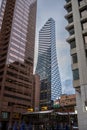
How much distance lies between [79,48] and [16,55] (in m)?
68.0

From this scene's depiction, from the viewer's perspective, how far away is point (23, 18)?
112 metres

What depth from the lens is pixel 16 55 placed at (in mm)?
96688

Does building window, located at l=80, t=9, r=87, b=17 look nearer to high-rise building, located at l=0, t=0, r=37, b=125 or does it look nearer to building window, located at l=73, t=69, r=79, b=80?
building window, located at l=73, t=69, r=79, b=80

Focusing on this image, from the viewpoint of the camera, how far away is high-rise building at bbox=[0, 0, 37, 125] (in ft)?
279

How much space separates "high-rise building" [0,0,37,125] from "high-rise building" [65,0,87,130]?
54.8m

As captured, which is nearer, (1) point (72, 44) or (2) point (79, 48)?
(2) point (79, 48)

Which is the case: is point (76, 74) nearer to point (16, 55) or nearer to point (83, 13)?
point (83, 13)

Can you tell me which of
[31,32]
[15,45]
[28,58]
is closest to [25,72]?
[28,58]

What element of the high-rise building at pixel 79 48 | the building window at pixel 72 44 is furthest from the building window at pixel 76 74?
the building window at pixel 72 44

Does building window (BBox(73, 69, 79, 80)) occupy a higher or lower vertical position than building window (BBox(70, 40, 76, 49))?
lower

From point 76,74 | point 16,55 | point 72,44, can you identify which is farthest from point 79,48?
point 16,55

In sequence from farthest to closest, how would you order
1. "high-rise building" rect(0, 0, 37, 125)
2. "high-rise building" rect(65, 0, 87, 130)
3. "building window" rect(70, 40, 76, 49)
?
"high-rise building" rect(0, 0, 37, 125)
"building window" rect(70, 40, 76, 49)
"high-rise building" rect(65, 0, 87, 130)

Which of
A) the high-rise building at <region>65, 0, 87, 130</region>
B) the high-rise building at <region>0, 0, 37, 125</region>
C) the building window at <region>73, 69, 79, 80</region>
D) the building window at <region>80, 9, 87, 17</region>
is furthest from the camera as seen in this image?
the high-rise building at <region>0, 0, 37, 125</region>

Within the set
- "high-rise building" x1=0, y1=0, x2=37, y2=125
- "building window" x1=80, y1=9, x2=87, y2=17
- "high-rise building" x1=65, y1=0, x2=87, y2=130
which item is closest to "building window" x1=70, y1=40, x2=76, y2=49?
"high-rise building" x1=65, y1=0, x2=87, y2=130
